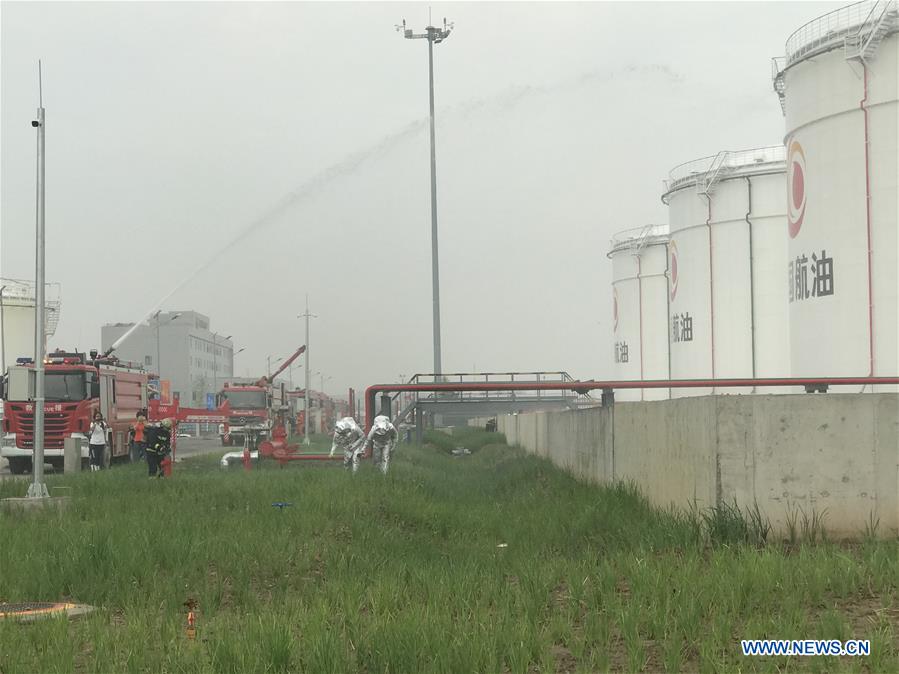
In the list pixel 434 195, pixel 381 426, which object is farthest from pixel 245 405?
pixel 381 426

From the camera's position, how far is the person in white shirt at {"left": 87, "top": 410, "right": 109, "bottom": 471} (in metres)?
29.8

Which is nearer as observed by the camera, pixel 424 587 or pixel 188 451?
pixel 424 587

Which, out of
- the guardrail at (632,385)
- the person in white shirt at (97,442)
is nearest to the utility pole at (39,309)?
the guardrail at (632,385)

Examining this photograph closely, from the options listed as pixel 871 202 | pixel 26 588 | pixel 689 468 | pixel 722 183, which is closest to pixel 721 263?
pixel 722 183

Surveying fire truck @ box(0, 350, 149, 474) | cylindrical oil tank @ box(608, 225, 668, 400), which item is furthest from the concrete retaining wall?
cylindrical oil tank @ box(608, 225, 668, 400)

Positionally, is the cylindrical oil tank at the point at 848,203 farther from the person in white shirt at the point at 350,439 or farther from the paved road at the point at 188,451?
the paved road at the point at 188,451

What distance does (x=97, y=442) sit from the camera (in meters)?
29.8

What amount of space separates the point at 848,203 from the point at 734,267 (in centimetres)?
1418

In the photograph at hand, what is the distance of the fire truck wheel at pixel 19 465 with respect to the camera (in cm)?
3281

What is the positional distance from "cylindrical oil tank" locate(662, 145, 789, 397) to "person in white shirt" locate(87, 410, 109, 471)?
2014cm

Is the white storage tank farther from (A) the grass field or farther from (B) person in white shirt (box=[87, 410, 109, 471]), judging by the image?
(A) the grass field

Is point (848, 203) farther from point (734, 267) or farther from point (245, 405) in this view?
point (245, 405)

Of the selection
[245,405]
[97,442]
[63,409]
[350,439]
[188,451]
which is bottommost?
[188,451]

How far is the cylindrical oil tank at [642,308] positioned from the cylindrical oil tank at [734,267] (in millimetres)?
10996
